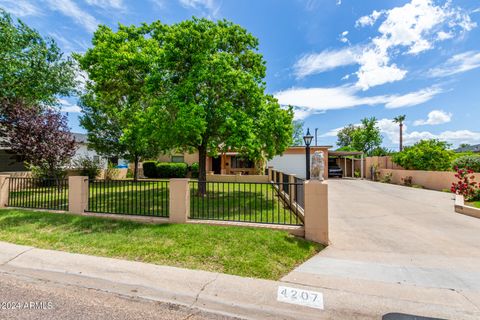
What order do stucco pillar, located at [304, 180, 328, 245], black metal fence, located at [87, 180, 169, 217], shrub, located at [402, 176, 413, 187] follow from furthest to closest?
shrub, located at [402, 176, 413, 187] < black metal fence, located at [87, 180, 169, 217] < stucco pillar, located at [304, 180, 328, 245]

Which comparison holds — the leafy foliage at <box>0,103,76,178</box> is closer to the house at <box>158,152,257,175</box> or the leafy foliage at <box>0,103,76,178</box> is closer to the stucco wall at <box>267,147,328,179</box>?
the house at <box>158,152,257,175</box>

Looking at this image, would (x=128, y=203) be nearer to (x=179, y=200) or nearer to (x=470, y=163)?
(x=179, y=200)

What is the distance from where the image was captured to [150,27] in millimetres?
11117

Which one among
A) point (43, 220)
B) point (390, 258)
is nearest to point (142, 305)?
point (390, 258)

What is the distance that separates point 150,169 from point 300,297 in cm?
2110

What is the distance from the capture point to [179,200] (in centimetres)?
617

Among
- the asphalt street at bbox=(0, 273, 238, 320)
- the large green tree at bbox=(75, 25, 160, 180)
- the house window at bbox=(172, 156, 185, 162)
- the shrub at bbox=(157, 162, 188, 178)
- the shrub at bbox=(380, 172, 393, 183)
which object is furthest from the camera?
the house window at bbox=(172, 156, 185, 162)

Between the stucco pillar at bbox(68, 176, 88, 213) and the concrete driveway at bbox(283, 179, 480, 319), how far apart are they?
649cm

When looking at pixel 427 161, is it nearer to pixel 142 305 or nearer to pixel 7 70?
pixel 142 305

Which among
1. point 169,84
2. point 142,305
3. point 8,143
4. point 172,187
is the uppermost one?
point 169,84

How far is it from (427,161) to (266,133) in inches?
660

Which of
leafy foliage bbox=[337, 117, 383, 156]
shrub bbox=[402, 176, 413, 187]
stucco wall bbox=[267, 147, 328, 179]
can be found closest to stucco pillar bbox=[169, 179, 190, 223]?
stucco wall bbox=[267, 147, 328, 179]

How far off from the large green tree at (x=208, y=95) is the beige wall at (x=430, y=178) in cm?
1283

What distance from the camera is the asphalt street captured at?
9.61 feet
